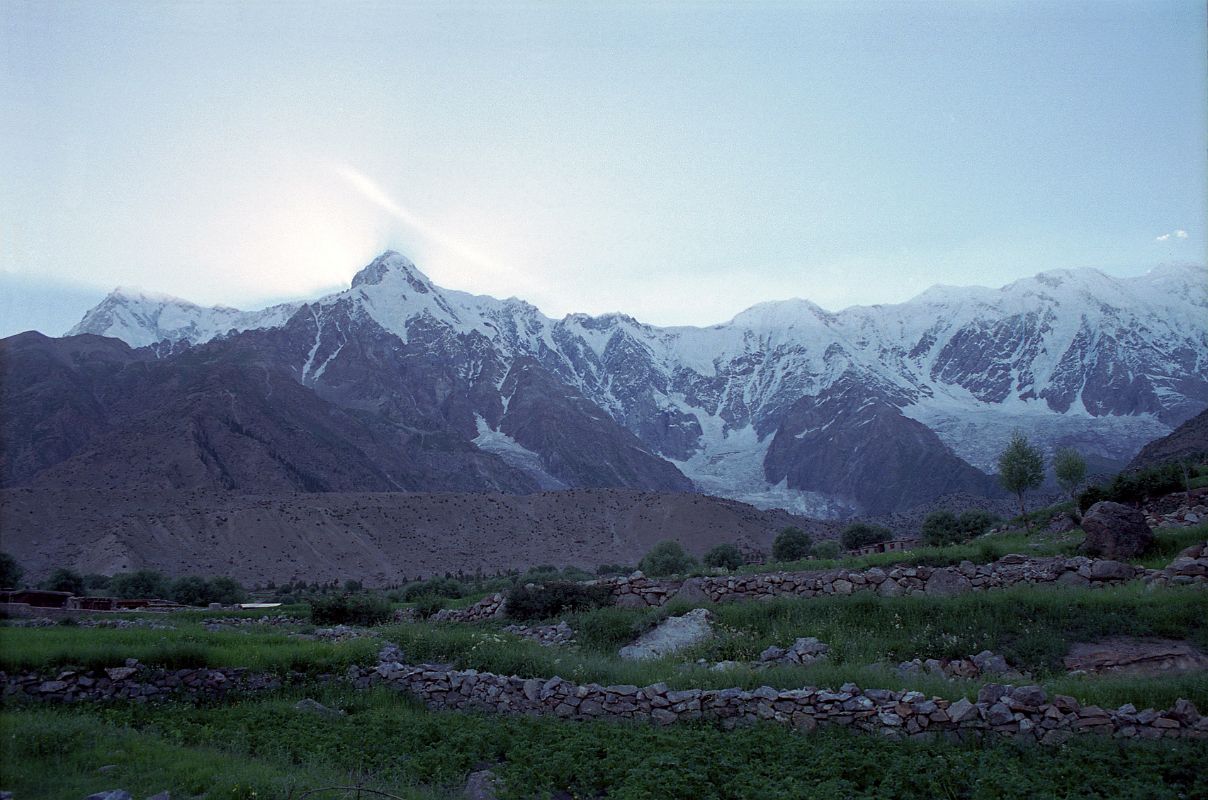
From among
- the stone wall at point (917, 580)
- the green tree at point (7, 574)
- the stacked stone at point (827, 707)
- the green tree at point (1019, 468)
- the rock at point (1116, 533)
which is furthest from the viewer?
the green tree at point (1019, 468)

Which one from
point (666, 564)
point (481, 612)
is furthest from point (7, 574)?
point (666, 564)

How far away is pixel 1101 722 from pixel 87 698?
14.0 m

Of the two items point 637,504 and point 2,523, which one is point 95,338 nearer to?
point 2,523

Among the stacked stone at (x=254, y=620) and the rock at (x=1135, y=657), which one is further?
the stacked stone at (x=254, y=620)

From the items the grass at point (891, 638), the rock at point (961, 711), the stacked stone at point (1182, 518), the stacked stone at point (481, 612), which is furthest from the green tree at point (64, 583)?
the stacked stone at point (1182, 518)

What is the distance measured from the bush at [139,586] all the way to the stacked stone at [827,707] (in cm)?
3740

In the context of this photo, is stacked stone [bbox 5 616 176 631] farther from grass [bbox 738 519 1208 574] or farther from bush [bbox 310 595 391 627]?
grass [bbox 738 519 1208 574]

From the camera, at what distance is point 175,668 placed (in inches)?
532

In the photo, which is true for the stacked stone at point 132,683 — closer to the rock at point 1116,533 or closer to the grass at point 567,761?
the grass at point 567,761

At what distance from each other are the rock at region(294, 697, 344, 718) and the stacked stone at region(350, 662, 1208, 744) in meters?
1.44

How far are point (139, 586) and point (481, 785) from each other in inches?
1692

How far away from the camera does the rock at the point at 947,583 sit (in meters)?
17.0

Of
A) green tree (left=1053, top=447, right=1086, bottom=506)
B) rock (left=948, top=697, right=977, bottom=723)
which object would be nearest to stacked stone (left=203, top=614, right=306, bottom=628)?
rock (left=948, top=697, right=977, bottom=723)

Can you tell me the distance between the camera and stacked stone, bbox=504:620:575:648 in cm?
1816
